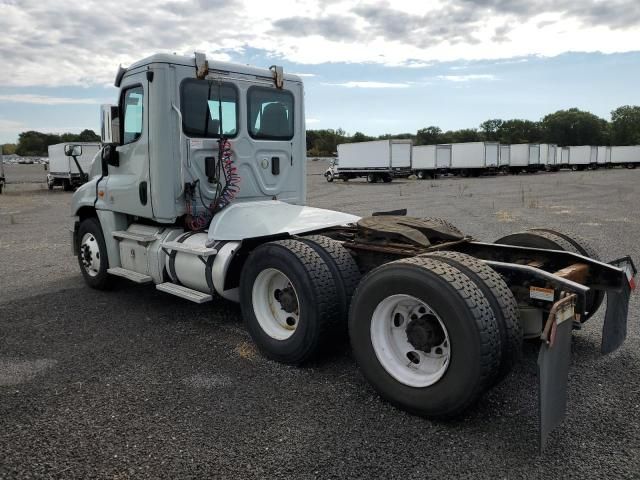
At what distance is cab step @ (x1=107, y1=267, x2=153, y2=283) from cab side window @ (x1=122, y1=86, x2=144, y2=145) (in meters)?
1.58

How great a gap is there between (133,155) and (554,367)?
5.09 metres

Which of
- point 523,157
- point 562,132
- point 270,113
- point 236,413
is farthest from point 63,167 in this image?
point 562,132

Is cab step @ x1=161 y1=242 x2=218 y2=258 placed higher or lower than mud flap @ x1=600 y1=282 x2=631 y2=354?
higher

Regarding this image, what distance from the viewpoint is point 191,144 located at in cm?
580

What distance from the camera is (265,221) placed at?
5383mm

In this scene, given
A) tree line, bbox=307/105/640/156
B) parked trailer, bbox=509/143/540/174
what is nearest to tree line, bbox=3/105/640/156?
tree line, bbox=307/105/640/156

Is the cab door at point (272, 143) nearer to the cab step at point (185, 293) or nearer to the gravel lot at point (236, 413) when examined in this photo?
the cab step at point (185, 293)

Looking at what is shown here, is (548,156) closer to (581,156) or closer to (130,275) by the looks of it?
(581,156)

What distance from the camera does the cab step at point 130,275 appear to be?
236 inches

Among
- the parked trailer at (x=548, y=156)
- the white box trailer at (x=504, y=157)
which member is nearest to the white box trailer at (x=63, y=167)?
the white box trailer at (x=504, y=157)

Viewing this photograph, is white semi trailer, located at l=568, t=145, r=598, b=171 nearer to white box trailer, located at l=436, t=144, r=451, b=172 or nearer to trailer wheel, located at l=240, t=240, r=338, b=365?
white box trailer, located at l=436, t=144, r=451, b=172

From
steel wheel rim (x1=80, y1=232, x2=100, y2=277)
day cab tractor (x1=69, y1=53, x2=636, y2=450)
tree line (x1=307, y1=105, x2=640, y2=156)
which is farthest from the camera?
tree line (x1=307, y1=105, x2=640, y2=156)

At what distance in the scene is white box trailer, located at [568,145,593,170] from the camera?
64.9 m

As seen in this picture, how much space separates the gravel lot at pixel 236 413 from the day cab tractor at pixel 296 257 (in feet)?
0.87
